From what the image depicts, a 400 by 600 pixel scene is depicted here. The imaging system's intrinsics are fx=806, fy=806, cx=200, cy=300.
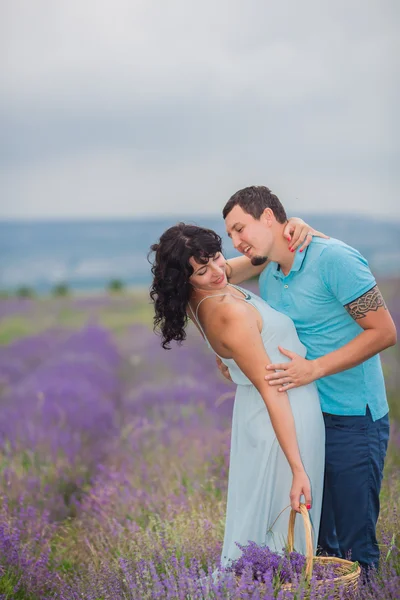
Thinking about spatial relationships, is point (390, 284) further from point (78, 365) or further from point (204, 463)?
point (204, 463)

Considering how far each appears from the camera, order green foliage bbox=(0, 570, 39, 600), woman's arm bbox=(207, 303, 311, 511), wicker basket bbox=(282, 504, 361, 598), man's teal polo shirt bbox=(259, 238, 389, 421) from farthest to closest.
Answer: green foliage bbox=(0, 570, 39, 600), man's teal polo shirt bbox=(259, 238, 389, 421), woman's arm bbox=(207, 303, 311, 511), wicker basket bbox=(282, 504, 361, 598)

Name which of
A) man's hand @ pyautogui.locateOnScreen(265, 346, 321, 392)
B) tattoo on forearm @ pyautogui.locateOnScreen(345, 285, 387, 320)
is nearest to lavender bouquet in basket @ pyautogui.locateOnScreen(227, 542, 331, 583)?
man's hand @ pyautogui.locateOnScreen(265, 346, 321, 392)

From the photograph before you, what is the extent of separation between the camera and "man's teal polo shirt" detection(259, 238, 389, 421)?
3.32m

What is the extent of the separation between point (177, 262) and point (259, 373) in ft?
1.83

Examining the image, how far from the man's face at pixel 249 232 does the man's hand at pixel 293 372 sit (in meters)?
0.44

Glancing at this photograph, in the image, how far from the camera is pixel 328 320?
3418 mm

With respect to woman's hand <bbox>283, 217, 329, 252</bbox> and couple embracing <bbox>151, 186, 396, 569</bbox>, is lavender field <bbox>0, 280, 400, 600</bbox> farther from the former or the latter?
woman's hand <bbox>283, 217, 329, 252</bbox>

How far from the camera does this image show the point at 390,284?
1504cm

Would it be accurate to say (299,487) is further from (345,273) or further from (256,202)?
(256,202)

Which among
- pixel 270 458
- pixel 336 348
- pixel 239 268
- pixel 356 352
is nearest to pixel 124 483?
pixel 239 268

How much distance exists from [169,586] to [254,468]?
0.70 meters

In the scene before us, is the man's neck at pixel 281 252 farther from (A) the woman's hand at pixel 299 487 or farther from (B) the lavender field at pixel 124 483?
(B) the lavender field at pixel 124 483

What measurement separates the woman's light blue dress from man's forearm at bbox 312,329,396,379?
0.49 feet

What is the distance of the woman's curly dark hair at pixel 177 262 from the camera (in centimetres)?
324
